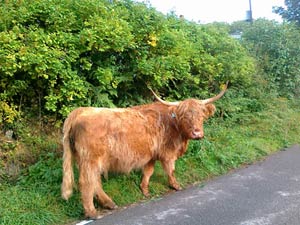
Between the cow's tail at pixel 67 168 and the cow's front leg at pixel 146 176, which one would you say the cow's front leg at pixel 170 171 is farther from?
the cow's tail at pixel 67 168

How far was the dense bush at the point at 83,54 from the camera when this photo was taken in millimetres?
5508

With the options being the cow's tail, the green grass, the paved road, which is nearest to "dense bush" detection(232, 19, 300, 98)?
the green grass

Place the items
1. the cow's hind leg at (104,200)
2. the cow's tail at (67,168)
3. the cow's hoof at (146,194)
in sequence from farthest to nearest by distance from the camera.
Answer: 1. the cow's hoof at (146,194)
2. the cow's hind leg at (104,200)
3. the cow's tail at (67,168)

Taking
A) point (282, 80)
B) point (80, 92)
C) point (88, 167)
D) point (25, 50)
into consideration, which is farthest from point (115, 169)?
point (282, 80)

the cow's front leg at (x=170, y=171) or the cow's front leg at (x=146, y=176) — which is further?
the cow's front leg at (x=170, y=171)

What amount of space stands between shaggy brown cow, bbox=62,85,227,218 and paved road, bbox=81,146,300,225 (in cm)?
35

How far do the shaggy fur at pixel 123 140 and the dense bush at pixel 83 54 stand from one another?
101 cm

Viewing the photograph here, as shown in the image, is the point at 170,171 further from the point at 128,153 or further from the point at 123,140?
the point at 123,140

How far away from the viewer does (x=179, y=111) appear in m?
5.43

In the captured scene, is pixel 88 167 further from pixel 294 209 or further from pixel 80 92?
pixel 294 209

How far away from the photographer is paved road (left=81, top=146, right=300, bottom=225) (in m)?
4.60

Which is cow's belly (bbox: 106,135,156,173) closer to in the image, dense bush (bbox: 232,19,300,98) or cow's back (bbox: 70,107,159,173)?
cow's back (bbox: 70,107,159,173)

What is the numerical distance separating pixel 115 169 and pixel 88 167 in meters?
0.47

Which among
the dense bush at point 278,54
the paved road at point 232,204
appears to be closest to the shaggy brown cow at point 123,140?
the paved road at point 232,204
